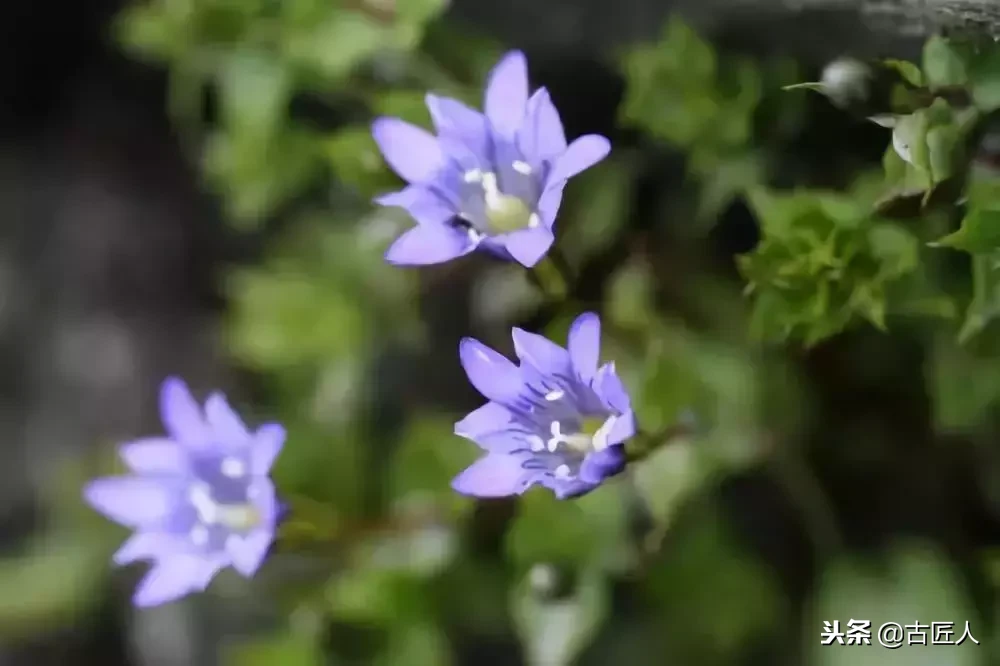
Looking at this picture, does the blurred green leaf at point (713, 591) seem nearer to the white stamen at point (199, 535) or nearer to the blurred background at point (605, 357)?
the blurred background at point (605, 357)

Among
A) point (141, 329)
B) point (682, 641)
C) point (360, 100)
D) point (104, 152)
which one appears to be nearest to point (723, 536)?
point (682, 641)

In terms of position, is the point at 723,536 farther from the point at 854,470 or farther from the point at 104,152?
the point at 104,152

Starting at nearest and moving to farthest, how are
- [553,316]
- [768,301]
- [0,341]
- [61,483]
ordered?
[768,301], [553,316], [61,483], [0,341]

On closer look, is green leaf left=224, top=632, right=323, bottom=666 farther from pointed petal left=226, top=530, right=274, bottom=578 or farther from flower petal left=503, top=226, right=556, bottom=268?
flower petal left=503, top=226, right=556, bottom=268

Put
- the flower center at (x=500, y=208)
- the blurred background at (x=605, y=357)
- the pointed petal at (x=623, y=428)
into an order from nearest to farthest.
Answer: the pointed petal at (x=623, y=428) < the flower center at (x=500, y=208) < the blurred background at (x=605, y=357)

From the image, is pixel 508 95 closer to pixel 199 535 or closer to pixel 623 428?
pixel 623 428

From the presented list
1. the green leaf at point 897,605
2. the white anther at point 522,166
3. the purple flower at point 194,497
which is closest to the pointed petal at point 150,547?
the purple flower at point 194,497

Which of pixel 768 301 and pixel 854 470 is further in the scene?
pixel 854 470

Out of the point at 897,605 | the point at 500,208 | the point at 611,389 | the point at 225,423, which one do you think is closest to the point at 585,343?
the point at 611,389
